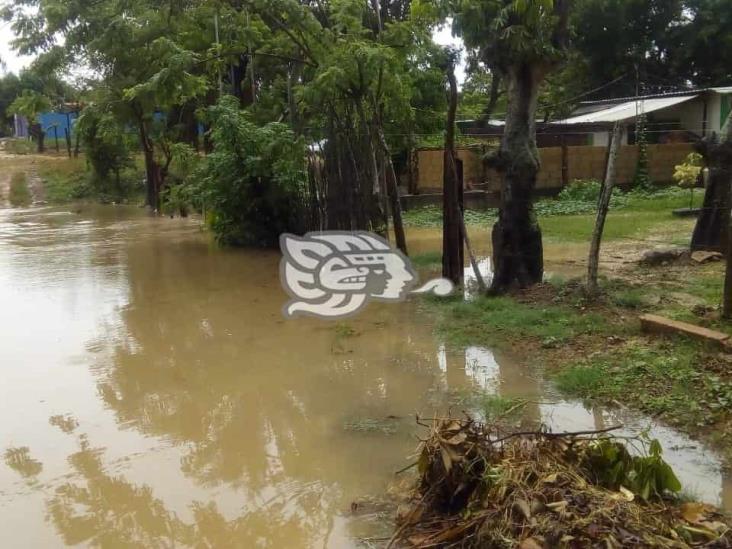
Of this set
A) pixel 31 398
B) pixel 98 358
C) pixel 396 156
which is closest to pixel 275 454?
pixel 31 398

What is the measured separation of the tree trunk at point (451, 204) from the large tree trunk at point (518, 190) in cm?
48

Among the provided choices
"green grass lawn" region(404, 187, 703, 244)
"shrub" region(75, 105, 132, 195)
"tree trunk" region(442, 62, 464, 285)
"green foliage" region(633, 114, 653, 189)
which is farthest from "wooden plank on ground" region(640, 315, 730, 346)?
"shrub" region(75, 105, 132, 195)

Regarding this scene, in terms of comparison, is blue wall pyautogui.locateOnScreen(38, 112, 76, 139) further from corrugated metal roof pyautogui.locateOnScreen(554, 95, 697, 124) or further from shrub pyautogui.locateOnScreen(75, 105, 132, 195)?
corrugated metal roof pyautogui.locateOnScreen(554, 95, 697, 124)

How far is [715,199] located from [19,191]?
2602cm

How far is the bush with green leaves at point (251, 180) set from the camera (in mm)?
11234

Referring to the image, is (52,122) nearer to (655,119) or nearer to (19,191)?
(19,191)

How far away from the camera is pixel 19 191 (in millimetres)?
27297

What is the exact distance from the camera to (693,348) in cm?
515

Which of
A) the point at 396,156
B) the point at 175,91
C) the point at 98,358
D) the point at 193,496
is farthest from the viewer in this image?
the point at 396,156

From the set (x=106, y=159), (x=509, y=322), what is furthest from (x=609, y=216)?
(x=106, y=159)

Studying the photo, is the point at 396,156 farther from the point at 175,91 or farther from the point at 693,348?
the point at 693,348

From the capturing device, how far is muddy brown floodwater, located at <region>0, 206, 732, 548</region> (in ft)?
11.9

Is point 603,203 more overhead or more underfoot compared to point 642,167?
more underfoot

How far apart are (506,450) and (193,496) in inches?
68.8
